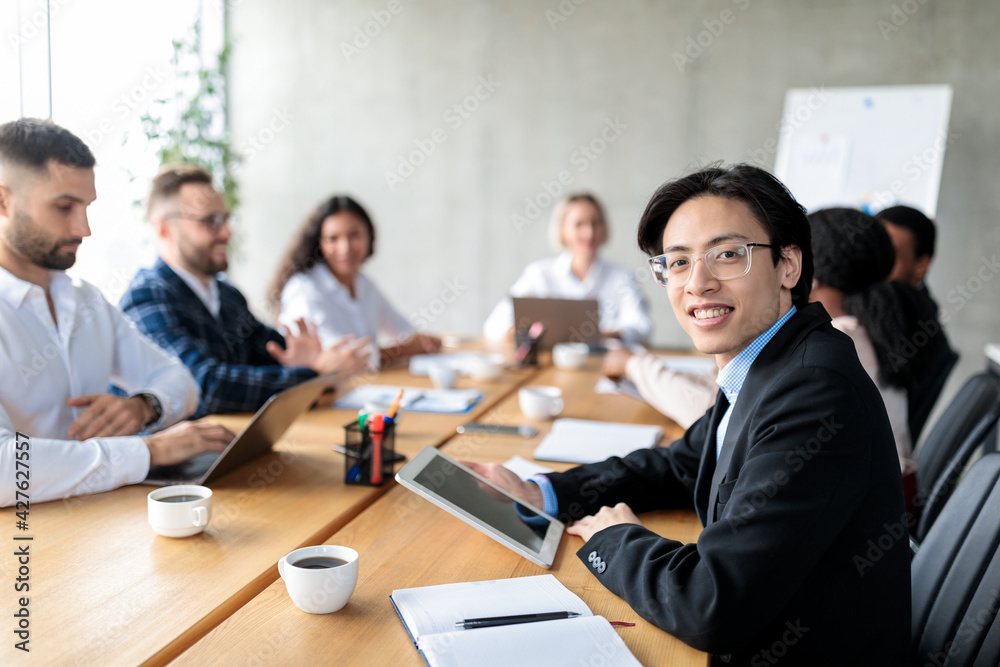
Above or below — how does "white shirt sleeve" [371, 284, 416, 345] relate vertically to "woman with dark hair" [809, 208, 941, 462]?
below

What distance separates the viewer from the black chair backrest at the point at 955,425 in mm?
2113

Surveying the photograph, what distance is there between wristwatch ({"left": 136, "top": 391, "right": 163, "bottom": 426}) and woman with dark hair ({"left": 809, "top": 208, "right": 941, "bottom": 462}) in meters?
1.72

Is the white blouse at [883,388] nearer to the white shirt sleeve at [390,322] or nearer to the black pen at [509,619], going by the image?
the black pen at [509,619]

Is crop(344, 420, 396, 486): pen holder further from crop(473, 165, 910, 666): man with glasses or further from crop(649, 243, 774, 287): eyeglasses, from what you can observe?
crop(649, 243, 774, 287): eyeglasses

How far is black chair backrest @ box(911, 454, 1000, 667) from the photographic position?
1.16 meters

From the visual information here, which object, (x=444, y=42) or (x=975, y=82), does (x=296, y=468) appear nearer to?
(x=444, y=42)

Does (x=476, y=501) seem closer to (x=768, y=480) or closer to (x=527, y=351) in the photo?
(x=768, y=480)

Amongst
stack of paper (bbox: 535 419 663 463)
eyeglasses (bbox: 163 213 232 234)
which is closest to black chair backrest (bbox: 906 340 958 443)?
stack of paper (bbox: 535 419 663 463)

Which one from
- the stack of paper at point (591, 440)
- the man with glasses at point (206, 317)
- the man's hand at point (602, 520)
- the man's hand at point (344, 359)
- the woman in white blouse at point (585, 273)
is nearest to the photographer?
the man's hand at point (602, 520)

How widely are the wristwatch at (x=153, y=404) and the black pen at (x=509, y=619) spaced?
1201 mm

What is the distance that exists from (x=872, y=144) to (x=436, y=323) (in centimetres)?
293

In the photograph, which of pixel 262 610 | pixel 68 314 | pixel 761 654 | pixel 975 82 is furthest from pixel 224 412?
pixel 975 82

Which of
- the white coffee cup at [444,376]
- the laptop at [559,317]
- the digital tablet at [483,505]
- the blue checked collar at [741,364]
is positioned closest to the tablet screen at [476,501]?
the digital tablet at [483,505]

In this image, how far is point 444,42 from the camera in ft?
16.8
